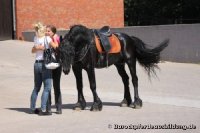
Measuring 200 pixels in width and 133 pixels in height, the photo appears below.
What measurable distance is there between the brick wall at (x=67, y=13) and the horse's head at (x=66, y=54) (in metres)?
19.4

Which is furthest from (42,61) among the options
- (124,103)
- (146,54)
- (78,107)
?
(146,54)

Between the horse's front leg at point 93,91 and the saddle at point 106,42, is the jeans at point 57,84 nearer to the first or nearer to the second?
the horse's front leg at point 93,91

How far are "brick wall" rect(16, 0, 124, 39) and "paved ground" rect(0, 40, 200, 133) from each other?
8.97 meters

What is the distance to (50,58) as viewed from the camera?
1051 cm

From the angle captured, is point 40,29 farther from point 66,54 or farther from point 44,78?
point 44,78

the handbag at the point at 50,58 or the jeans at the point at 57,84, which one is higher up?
the handbag at the point at 50,58

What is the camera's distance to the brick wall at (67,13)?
30.1 metres

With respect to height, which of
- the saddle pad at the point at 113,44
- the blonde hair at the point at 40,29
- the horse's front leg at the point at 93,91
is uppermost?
the blonde hair at the point at 40,29

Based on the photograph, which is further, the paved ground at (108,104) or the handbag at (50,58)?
the handbag at (50,58)

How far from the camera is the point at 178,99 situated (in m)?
13.2

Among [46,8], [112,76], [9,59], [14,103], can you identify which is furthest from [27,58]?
[14,103]

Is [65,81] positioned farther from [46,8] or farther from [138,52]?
[46,8]

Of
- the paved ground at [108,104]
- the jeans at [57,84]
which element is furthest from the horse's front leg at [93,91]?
the jeans at [57,84]

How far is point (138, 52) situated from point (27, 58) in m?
11.6
